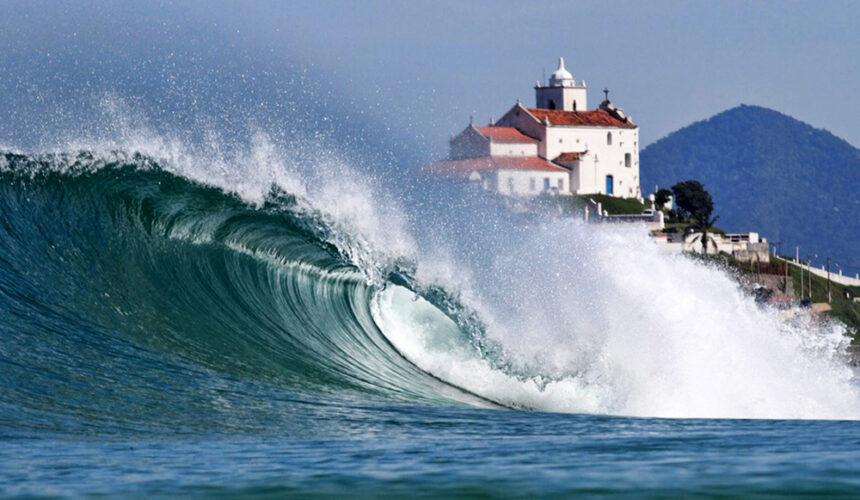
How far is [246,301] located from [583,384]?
3.63 meters

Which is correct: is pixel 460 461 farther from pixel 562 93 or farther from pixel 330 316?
pixel 562 93

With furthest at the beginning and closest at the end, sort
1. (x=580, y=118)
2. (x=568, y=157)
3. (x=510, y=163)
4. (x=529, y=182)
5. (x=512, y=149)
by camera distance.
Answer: (x=580, y=118) < (x=568, y=157) < (x=512, y=149) < (x=510, y=163) < (x=529, y=182)

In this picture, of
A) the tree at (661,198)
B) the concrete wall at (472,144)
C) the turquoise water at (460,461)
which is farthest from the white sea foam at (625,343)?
the tree at (661,198)

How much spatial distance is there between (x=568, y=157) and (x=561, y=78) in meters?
14.7

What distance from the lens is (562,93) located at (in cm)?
11162

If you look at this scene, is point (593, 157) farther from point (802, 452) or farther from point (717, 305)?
point (802, 452)

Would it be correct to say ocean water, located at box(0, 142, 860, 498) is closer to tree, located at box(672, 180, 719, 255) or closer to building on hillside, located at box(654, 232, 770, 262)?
building on hillside, located at box(654, 232, 770, 262)

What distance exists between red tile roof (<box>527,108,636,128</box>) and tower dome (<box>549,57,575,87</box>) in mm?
5199

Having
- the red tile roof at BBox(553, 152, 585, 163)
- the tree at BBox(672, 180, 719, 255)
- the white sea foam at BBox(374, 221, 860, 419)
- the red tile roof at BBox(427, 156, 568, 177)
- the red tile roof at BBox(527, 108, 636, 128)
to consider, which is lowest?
the white sea foam at BBox(374, 221, 860, 419)

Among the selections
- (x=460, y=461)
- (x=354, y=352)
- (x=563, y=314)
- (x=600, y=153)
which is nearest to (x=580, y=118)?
(x=600, y=153)

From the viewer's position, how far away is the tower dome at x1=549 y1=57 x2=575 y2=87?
4417 inches

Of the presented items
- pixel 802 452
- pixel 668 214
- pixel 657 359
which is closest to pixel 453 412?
pixel 802 452

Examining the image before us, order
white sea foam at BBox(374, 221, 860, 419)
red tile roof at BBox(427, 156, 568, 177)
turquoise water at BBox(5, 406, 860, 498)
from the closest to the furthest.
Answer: turquoise water at BBox(5, 406, 860, 498)
white sea foam at BBox(374, 221, 860, 419)
red tile roof at BBox(427, 156, 568, 177)

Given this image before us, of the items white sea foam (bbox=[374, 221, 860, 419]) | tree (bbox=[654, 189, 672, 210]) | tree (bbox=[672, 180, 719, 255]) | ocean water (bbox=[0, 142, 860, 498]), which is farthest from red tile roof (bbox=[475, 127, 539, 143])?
white sea foam (bbox=[374, 221, 860, 419])
